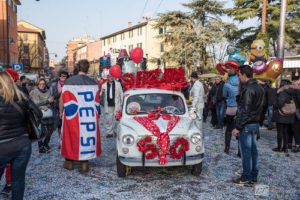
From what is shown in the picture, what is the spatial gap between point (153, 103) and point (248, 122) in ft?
6.74

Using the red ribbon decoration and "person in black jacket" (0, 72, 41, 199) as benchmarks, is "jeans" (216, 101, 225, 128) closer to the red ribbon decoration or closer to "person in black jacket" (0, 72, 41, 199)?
the red ribbon decoration

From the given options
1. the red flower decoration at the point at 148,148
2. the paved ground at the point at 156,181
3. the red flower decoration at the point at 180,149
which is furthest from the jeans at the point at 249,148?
the red flower decoration at the point at 148,148

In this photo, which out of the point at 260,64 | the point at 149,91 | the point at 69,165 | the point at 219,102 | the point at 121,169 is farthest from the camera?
the point at 219,102

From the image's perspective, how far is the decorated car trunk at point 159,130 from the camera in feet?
15.6

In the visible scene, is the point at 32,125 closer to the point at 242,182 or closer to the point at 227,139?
the point at 242,182

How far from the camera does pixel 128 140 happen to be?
4.79 meters

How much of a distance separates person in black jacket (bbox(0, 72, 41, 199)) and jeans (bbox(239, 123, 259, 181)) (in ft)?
11.2

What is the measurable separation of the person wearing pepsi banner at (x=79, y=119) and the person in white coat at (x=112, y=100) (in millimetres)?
3241

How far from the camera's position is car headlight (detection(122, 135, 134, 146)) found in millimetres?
4777

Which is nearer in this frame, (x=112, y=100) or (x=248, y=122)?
(x=248, y=122)

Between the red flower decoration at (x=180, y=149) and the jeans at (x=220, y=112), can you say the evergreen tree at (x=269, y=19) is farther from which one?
the red flower decoration at (x=180, y=149)

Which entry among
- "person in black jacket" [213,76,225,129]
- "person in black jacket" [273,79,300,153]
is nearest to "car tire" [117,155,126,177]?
"person in black jacket" [273,79,300,153]

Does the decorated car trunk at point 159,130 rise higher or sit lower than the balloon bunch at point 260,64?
lower

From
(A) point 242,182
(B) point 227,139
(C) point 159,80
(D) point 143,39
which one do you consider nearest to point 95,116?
(C) point 159,80
